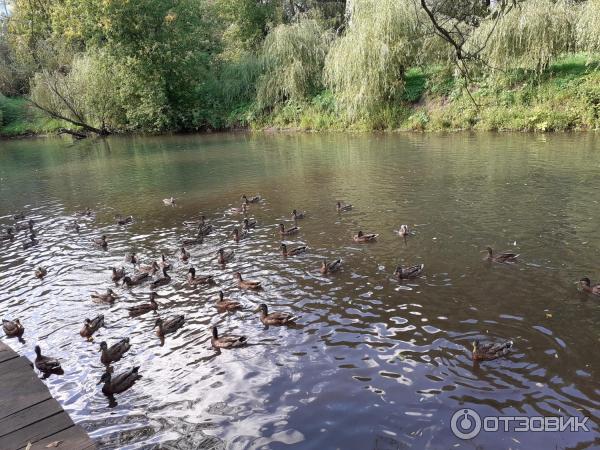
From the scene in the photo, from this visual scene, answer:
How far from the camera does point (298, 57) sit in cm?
3875

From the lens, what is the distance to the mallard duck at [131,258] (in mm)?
12148

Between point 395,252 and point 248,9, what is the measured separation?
143 feet

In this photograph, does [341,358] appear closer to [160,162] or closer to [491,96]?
[160,162]

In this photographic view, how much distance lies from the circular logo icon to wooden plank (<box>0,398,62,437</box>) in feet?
14.6

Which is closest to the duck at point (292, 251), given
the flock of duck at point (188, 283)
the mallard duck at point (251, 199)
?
the flock of duck at point (188, 283)

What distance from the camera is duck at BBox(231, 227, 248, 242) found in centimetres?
1332

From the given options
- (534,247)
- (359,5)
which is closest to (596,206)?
(534,247)

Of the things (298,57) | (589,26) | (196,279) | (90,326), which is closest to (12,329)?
(90,326)

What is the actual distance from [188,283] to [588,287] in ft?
25.8

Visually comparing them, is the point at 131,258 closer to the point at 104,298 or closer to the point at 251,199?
the point at 104,298

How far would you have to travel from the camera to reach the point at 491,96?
97.9ft

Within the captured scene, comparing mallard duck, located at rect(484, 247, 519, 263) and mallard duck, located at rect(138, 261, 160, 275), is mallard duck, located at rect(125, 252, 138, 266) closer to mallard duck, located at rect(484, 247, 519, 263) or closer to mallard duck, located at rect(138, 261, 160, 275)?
mallard duck, located at rect(138, 261, 160, 275)

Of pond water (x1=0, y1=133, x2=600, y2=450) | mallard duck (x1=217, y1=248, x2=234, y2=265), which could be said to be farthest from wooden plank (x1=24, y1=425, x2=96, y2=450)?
mallard duck (x1=217, y1=248, x2=234, y2=265)

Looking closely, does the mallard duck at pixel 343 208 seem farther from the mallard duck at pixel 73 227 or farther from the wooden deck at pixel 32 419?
the wooden deck at pixel 32 419
